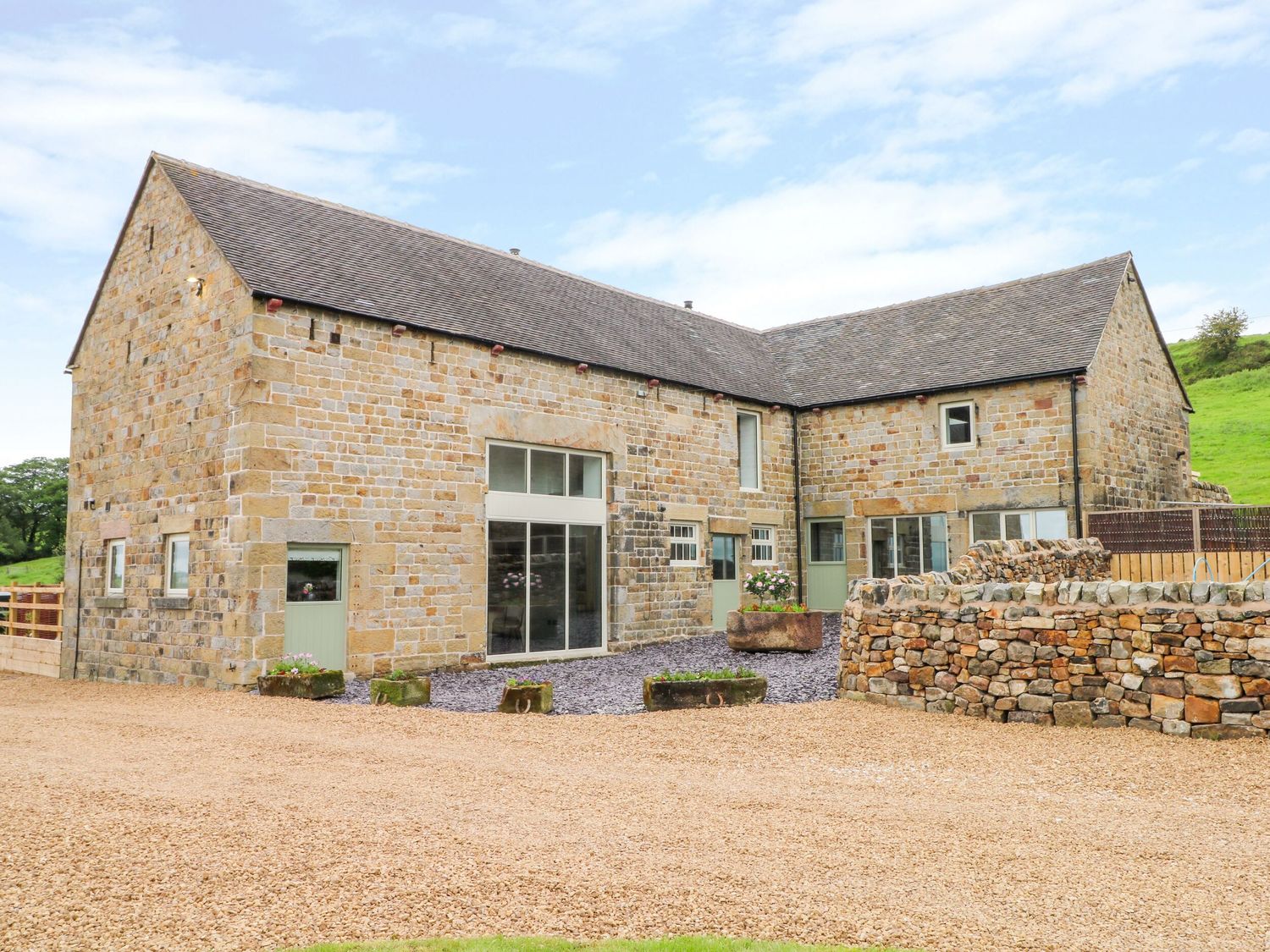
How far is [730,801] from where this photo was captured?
671 cm

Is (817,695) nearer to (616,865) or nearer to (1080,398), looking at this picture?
(616,865)

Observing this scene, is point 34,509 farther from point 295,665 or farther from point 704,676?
point 704,676

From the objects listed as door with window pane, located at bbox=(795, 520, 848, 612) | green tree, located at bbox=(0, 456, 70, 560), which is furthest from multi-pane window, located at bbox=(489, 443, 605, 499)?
green tree, located at bbox=(0, 456, 70, 560)

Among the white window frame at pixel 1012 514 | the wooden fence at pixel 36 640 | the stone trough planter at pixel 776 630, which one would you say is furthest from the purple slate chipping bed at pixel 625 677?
the wooden fence at pixel 36 640

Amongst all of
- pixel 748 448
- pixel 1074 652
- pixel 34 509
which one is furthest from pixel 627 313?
pixel 34 509

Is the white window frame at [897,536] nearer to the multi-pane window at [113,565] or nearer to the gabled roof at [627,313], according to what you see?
the gabled roof at [627,313]

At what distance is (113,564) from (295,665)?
204 inches

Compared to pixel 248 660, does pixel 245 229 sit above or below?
above

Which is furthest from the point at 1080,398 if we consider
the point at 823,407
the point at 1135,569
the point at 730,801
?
the point at 730,801

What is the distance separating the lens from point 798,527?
2162 centimetres

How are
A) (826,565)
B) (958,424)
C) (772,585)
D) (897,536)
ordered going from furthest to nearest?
(826,565)
(897,536)
(958,424)
(772,585)

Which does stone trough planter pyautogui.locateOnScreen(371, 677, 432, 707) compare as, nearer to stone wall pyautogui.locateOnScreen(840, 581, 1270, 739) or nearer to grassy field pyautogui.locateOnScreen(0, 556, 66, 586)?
stone wall pyautogui.locateOnScreen(840, 581, 1270, 739)

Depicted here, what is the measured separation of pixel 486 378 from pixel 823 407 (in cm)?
858

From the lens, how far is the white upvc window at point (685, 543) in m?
18.7
